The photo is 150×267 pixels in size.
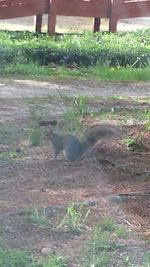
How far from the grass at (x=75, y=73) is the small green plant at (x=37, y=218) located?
22.3 feet

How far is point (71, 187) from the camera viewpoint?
6.30 m

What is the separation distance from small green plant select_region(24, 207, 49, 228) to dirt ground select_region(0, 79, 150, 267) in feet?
0.11

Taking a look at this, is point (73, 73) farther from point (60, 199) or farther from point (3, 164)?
point (60, 199)

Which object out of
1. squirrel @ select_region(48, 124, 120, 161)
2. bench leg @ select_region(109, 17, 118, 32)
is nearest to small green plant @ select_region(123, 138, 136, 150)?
squirrel @ select_region(48, 124, 120, 161)

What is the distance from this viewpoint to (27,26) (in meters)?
19.1

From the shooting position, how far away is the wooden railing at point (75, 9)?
57.3ft

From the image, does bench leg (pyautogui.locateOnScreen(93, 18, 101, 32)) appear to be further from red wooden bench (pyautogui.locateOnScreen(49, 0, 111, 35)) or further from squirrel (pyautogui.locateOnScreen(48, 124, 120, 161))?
squirrel (pyautogui.locateOnScreen(48, 124, 120, 161))

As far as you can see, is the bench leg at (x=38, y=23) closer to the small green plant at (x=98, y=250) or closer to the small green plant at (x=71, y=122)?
the small green plant at (x=71, y=122)

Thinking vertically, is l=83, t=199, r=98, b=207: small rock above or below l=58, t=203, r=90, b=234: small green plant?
below

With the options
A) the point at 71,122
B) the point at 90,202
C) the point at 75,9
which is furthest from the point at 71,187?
the point at 75,9

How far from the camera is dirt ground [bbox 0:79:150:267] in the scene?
5.26 metres

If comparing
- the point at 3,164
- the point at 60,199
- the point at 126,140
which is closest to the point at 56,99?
the point at 126,140

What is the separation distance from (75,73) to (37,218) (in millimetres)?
7576

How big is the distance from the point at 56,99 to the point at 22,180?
12.6 ft
